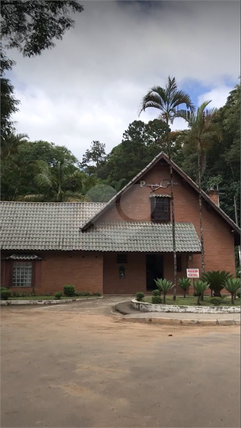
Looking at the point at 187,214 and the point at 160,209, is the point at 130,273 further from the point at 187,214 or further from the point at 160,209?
the point at 187,214

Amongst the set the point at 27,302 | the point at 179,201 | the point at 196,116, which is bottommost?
the point at 27,302

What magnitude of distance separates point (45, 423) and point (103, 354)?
2.87m

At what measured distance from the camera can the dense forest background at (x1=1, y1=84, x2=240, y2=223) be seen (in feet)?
107

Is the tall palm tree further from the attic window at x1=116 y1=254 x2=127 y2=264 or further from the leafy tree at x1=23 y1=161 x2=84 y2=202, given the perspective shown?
the leafy tree at x1=23 y1=161 x2=84 y2=202

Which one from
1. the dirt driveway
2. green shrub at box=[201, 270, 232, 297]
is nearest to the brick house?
green shrub at box=[201, 270, 232, 297]

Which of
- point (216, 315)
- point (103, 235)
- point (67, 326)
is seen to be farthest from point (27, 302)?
point (216, 315)

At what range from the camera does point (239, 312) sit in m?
12.7

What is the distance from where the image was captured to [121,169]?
44094 mm

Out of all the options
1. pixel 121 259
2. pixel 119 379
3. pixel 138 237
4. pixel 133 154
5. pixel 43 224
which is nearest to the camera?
pixel 119 379

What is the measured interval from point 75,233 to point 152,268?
507cm

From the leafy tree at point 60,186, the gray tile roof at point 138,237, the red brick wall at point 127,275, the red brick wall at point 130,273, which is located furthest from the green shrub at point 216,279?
the leafy tree at point 60,186

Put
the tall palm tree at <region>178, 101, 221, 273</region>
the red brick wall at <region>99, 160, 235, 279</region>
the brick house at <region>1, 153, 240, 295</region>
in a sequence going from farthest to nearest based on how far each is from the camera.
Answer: the red brick wall at <region>99, 160, 235, 279</region>
the brick house at <region>1, 153, 240, 295</region>
the tall palm tree at <region>178, 101, 221, 273</region>

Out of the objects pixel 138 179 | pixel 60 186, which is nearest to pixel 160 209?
pixel 138 179

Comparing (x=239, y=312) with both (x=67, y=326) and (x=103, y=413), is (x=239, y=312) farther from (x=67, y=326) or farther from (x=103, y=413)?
(x=103, y=413)
